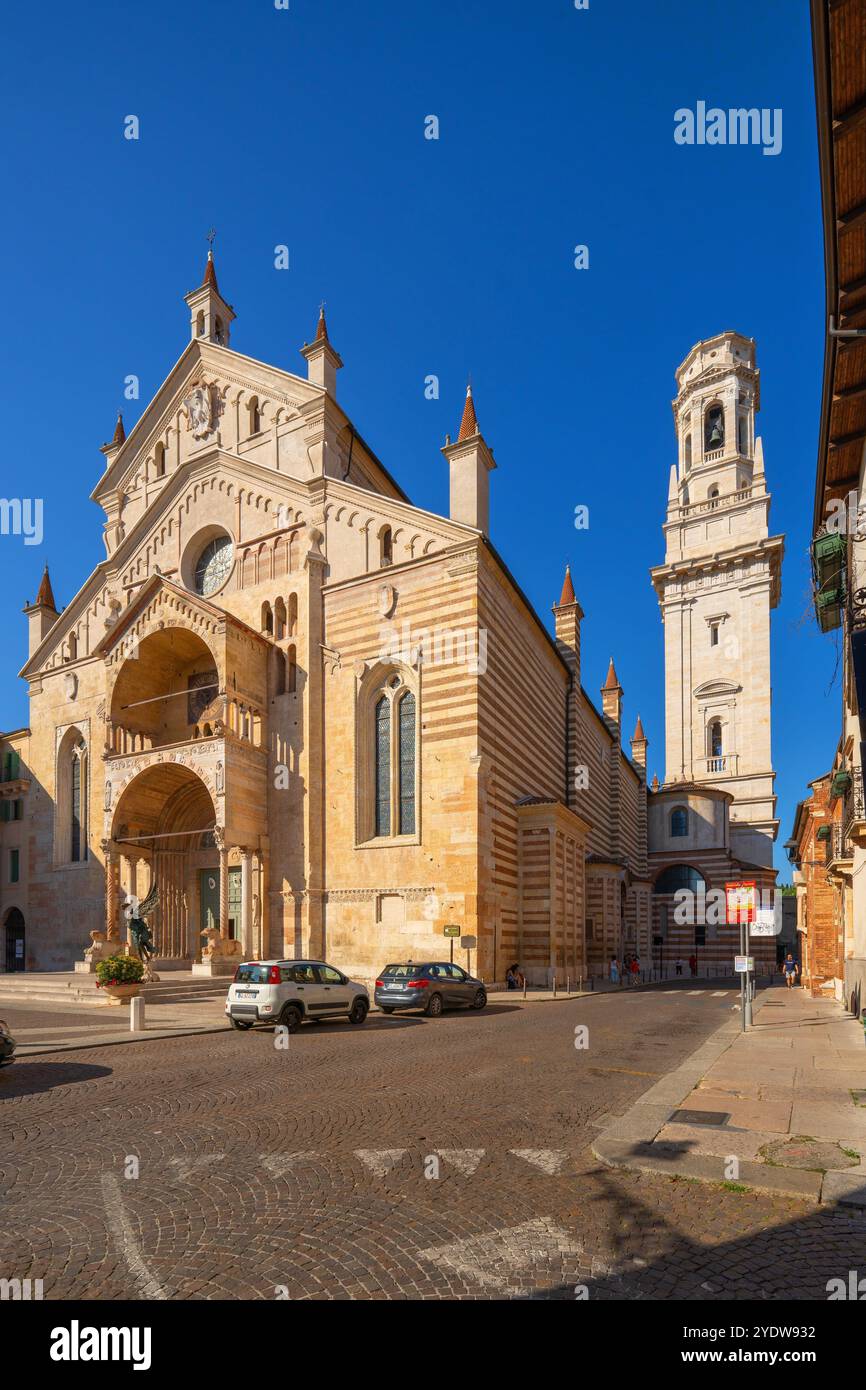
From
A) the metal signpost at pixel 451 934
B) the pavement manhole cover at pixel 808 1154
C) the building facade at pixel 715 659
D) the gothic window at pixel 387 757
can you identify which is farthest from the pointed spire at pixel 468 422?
the building facade at pixel 715 659

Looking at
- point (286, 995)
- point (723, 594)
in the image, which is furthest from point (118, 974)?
point (723, 594)

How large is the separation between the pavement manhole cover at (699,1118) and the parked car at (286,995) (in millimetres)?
9747

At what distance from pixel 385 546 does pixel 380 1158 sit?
83.3 feet

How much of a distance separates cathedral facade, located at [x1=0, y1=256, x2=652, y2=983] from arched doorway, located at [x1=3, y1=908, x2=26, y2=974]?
17 cm

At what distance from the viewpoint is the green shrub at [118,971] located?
73.6 feet

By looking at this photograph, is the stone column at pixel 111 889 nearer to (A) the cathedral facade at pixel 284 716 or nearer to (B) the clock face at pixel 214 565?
(A) the cathedral facade at pixel 284 716

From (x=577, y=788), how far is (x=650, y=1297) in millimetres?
39428

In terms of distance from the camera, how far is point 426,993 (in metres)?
20.2

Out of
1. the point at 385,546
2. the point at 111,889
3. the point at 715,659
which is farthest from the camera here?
the point at 715,659

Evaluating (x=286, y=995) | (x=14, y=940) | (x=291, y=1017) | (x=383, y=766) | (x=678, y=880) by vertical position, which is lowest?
(x=14, y=940)

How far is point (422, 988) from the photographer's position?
20.2 metres

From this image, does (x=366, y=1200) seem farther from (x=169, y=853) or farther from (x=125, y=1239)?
(x=169, y=853)

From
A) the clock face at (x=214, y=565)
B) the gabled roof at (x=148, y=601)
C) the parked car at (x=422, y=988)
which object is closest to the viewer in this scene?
the parked car at (x=422, y=988)

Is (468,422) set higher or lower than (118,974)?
higher
